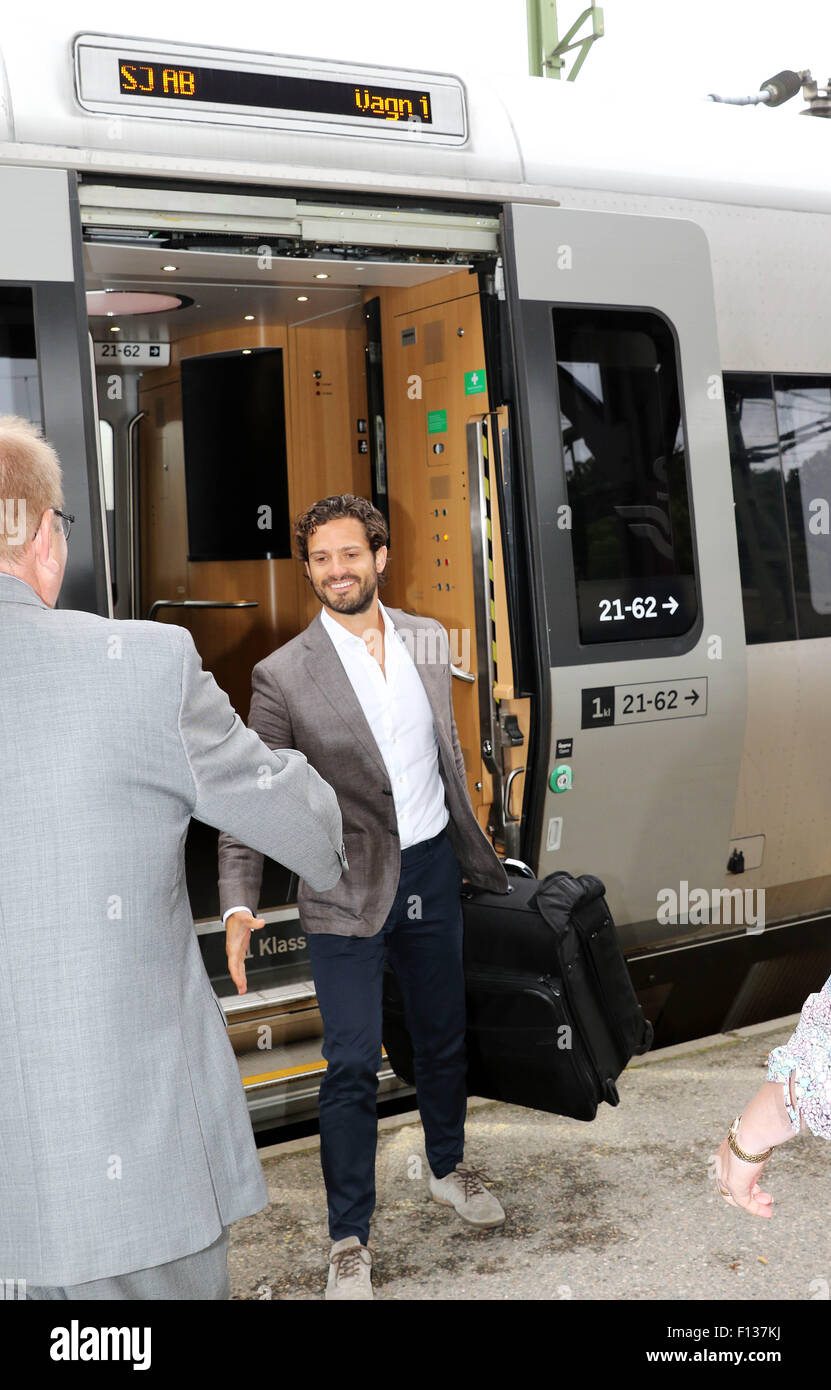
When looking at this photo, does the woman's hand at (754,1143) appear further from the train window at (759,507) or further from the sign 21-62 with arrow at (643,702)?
the train window at (759,507)

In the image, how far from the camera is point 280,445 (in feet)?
19.7

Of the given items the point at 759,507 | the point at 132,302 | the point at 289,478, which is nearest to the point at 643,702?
the point at 759,507

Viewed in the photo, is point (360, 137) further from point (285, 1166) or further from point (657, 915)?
point (285, 1166)

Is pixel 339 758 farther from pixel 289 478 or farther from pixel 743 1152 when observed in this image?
pixel 289 478

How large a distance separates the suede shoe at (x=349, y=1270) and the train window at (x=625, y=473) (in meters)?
1.92

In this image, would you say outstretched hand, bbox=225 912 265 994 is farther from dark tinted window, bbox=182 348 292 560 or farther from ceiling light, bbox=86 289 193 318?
dark tinted window, bbox=182 348 292 560

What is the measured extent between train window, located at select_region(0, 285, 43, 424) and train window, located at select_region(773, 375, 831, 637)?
264 centimetres

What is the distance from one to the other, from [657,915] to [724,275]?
87.9 inches

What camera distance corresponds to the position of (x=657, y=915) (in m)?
4.49

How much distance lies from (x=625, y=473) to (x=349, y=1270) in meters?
2.54

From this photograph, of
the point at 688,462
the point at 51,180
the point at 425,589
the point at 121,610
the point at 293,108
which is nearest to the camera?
the point at 51,180

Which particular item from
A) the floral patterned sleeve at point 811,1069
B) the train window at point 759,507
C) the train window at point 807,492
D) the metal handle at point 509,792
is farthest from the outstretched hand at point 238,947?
the train window at point 807,492

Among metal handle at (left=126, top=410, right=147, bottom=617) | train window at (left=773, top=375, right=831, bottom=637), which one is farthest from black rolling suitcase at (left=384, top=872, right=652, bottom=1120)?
metal handle at (left=126, top=410, right=147, bottom=617)
